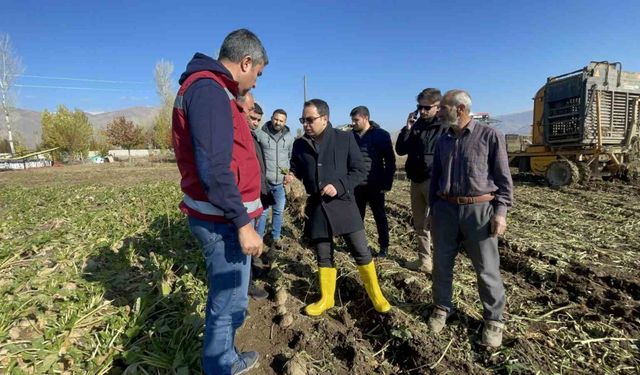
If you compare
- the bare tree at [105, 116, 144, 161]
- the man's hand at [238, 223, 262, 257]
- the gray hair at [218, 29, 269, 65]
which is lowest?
the man's hand at [238, 223, 262, 257]

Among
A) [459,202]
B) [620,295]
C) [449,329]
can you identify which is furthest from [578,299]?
[459,202]

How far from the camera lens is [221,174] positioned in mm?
1695

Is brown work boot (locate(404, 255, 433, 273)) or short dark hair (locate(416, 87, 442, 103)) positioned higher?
short dark hair (locate(416, 87, 442, 103))

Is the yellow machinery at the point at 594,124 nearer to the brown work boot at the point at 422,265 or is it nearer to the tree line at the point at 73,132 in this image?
the brown work boot at the point at 422,265

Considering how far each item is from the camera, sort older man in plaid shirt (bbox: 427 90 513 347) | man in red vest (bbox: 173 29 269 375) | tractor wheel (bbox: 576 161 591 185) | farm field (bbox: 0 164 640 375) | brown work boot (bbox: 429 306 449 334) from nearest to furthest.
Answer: man in red vest (bbox: 173 29 269 375), farm field (bbox: 0 164 640 375), older man in plaid shirt (bbox: 427 90 513 347), brown work boot (bbox: 429 306 449 334), tractor wheel (bbox: 576 161 591 185)

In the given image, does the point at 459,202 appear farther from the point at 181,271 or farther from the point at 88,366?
the point at 181,271

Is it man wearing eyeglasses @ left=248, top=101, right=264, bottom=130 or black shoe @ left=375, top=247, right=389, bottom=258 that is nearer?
man wearing eyeglasses @ left=248, top=101, right=264, bottom=130

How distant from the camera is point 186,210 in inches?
76.7

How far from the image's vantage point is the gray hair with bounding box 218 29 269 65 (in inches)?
76.0

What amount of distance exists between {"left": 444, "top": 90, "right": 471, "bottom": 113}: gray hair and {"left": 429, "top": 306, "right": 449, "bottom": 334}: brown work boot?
1619mm

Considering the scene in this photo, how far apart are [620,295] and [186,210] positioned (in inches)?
157

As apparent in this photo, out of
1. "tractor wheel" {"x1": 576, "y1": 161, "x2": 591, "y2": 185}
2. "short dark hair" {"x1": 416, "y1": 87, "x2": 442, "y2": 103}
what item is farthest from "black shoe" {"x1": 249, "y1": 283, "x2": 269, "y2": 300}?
"tractor wheel" {"x1": 576, "y1": 161, "x2": 591, "y2": 185}

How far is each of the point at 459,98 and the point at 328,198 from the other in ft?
4.38

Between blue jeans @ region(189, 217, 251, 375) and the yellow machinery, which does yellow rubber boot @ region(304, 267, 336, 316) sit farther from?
the yellow machinery
